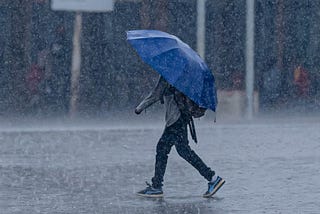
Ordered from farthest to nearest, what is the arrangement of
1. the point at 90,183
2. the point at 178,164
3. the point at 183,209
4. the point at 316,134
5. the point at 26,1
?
the point at 26,1 → the point at 316,134 → the point at 178,164 → the point at 90,183 → the point at 183,209

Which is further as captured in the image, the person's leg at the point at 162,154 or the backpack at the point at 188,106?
the person's leg at the point at 162,154

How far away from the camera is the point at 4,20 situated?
90.6 ft

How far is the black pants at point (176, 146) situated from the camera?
35.8 ft

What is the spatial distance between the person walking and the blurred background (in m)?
15.5

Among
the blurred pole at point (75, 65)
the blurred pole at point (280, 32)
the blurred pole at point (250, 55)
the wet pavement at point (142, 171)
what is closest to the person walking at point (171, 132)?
the wet pavement at point (142, 171)

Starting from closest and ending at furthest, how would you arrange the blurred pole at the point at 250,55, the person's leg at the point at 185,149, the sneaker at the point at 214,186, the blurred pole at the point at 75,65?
the person's leg at the point at 185,149
the sneaker at the point at 214,186
the blurred pole at the point at 250,55
the blurred pole at the point at 75,65

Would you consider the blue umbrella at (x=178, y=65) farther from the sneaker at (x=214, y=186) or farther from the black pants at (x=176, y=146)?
the sneaker at (x=214, y=186)

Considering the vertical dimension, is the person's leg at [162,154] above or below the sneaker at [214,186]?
above

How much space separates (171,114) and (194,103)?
255mm

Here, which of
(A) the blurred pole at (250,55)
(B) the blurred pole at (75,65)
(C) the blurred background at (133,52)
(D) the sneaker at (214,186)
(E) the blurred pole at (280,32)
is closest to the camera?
(D) the sneaker at (214,186)

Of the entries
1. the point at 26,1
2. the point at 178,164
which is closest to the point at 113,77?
the point at 26,1

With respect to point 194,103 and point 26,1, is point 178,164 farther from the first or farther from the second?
point 26,1

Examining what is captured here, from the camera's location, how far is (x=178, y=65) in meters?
10.7

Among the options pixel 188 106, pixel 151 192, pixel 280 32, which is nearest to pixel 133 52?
pixel 280 32
